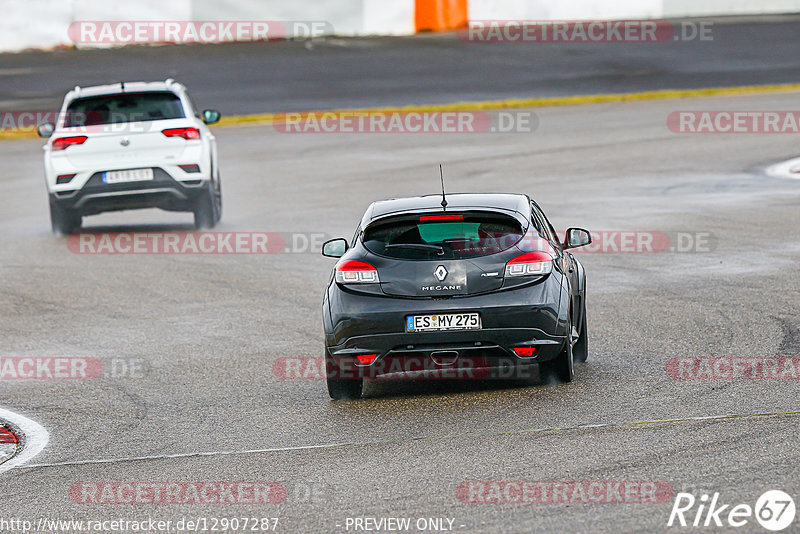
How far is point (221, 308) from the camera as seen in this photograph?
1334cm

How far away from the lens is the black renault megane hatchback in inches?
349

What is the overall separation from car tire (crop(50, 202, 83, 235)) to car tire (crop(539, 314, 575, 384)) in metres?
10.8

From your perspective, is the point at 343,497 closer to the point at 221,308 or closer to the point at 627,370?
the point at 627,370

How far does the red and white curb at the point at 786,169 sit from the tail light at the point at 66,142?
11077 mm

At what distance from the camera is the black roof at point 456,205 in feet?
30.4

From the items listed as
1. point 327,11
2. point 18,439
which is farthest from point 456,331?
point 327,11

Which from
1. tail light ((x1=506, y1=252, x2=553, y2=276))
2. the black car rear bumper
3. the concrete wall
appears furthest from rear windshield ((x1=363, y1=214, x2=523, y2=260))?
the concrete wall

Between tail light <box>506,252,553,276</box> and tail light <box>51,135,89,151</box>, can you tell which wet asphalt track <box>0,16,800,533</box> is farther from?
tail light <box>51,135,89,151</box>

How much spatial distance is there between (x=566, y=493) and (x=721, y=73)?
32790 mm

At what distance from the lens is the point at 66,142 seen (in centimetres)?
1833

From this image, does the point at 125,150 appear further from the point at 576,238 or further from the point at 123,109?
the point at 576,238

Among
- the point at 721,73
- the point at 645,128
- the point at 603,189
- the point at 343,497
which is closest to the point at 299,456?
the point at 343,497

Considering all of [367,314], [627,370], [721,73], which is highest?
[367,314]

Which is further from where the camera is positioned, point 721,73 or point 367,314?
point 721,73
